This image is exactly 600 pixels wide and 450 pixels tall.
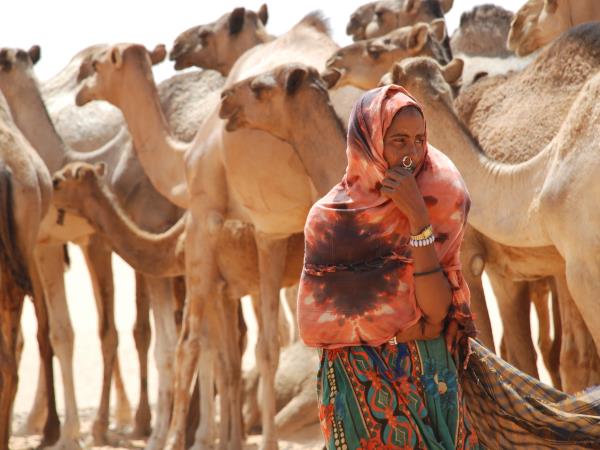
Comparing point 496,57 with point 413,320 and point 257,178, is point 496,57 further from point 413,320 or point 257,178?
point 413,320

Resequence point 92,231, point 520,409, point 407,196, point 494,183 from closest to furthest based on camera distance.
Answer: point 407,196, point 520,409, point 494,183, point 92,231

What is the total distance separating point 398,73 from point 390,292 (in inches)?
129

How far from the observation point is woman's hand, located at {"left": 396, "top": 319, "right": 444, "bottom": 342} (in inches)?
173

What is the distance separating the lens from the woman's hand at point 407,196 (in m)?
4.27

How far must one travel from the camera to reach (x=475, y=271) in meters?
8.20

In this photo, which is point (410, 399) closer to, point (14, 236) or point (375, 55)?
point (375, 55)

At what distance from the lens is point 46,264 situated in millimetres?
12109

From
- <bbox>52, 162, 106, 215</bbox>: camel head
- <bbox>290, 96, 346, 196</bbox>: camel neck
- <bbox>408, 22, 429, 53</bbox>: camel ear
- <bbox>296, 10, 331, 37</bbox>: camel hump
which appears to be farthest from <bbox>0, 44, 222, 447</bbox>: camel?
<bbox>290, 96, 346, 196</bbox>: camel neck

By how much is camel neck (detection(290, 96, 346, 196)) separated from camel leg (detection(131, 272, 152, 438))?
507 centimetres

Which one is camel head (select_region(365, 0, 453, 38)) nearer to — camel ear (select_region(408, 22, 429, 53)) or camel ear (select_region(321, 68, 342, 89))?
camel ear (select_region(408, 22, 429, 53))

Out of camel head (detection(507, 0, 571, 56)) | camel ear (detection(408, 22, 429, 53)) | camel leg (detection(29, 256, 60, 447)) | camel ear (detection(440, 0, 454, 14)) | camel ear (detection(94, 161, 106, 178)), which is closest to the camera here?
camel ear (detection(408, 22, 429, 53))

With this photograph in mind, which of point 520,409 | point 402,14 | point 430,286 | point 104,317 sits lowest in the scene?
point 520,409

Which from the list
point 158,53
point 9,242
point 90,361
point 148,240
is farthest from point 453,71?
point 90,361

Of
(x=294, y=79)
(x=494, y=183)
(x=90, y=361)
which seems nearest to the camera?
(x=494, y=183)
